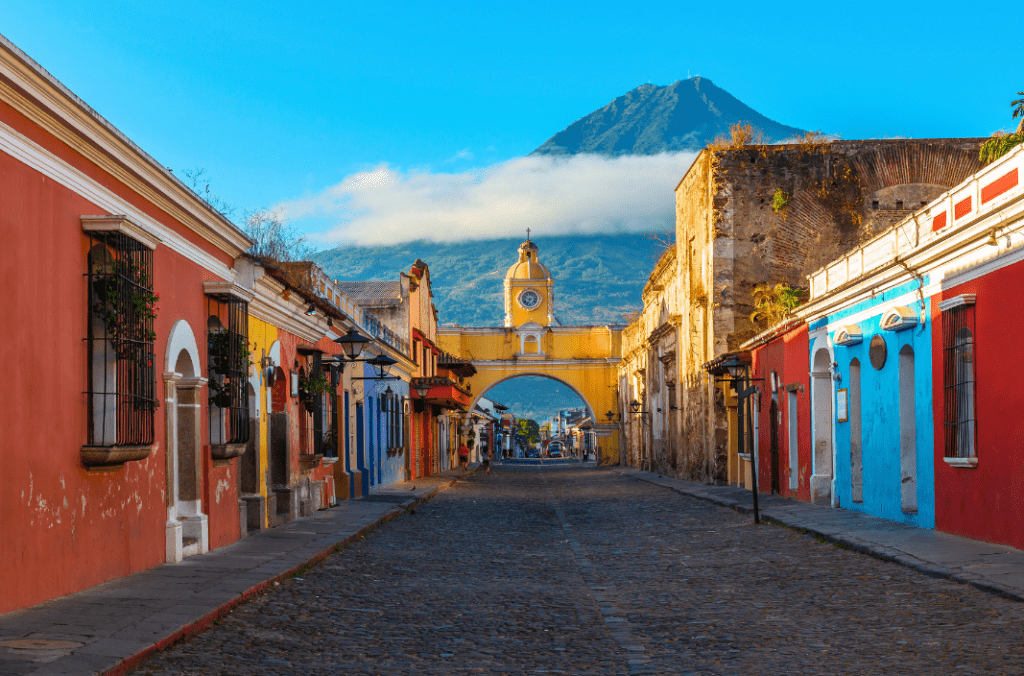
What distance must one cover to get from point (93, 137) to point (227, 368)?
155 inches

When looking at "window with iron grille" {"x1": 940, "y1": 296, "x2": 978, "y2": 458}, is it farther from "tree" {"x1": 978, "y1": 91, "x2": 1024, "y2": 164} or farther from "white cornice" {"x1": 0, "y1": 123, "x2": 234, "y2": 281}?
"white cornice" {"x1": 0, "y1": 123, "x2": 234, "y2": 281}

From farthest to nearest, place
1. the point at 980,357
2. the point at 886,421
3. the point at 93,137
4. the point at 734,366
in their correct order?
the point at 734,366
the point at 886,421
the point at 980,357
the point at 93,137

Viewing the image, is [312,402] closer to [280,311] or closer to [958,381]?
[280,311]

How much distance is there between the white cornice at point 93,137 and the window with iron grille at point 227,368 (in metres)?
0.92

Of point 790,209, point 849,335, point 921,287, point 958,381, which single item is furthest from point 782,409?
point 958,381

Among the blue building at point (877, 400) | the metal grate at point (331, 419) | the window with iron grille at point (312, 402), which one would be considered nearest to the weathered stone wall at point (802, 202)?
the blue building at point (877, 400)

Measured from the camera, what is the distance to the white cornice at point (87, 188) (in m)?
6.51

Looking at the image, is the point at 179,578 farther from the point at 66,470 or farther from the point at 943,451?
the point at 943,451

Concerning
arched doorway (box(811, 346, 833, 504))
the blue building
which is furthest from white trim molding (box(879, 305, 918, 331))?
arched doorway (box(811, 346, 833, 504))

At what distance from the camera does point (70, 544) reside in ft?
23.7

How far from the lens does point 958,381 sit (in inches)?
438

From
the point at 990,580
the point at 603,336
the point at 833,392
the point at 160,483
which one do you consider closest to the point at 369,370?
the point at 833,392

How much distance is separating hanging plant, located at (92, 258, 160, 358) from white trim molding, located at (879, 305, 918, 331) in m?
8.53

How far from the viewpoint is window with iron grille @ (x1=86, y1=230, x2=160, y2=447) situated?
305 inches
